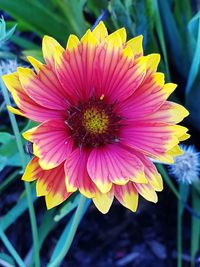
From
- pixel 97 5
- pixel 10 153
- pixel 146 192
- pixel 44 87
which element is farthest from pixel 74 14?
pixel 146 192

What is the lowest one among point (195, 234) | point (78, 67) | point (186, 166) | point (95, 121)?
point (195, 234)

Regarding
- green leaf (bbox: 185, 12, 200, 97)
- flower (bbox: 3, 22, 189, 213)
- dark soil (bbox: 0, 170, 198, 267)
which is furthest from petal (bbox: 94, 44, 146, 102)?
dark soil (bbox: 0, 170, 198, 267)

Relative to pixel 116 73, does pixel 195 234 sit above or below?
below

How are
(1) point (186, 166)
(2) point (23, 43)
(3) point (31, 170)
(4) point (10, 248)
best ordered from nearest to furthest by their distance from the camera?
1. (3) point (31, 170)
2. (4) point (10, 248)
3. (1) point (186, 166)
4. (2) point (23, 43)

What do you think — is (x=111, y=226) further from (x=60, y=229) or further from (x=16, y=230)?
(x=16, y=230)

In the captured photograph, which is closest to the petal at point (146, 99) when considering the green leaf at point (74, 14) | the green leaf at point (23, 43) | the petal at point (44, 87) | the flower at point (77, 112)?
the flower at point (77, 112)

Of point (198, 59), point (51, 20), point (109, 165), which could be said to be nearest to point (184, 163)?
point (198, 59)

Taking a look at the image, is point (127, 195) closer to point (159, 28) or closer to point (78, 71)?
point (78, 71)
